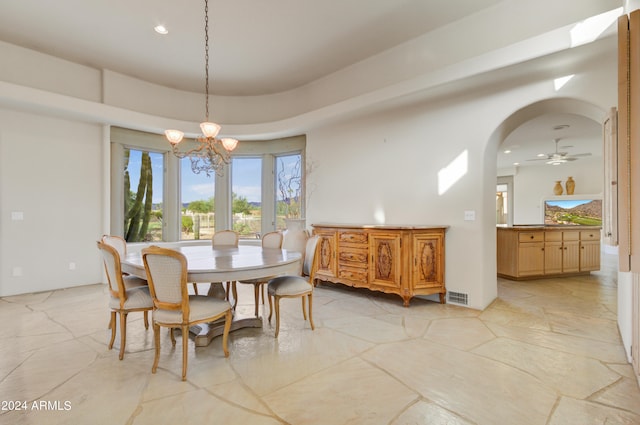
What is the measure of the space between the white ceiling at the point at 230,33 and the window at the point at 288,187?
1485mm

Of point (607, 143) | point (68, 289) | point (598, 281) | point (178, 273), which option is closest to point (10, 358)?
point (178, 273)

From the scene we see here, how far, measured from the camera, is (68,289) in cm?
472

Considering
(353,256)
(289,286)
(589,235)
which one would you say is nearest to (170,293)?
(289,286)

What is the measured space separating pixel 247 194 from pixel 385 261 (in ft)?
11.4

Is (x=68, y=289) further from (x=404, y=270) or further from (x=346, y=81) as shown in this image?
(x=346, y=81)

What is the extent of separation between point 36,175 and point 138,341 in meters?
3.51

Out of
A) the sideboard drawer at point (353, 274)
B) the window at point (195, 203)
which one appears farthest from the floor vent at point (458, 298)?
the window at point (195, 203)

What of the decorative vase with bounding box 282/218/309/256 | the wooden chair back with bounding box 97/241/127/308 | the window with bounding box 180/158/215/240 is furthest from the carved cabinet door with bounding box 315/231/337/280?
the window with bounding box 180/158/215/240

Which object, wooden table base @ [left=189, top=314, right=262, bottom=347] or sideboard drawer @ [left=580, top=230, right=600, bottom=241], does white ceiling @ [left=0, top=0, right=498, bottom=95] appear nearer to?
wooden table base @ [left=189, top=314, right=262, bottom=347]

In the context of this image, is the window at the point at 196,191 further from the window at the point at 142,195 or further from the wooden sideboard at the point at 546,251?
the wooden sideboard at the point at 546,251

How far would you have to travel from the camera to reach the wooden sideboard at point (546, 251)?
5.20 meters

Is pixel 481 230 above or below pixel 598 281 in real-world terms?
above

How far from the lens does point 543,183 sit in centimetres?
909

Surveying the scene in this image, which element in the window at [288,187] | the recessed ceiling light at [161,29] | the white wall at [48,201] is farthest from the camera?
the window at [288,187]
